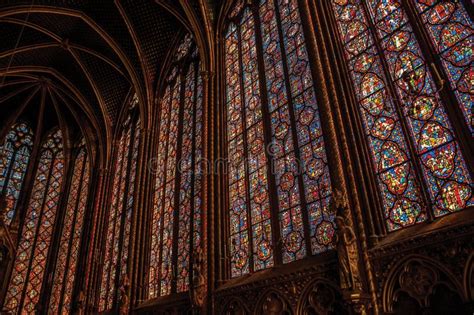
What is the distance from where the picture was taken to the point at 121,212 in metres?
16.2

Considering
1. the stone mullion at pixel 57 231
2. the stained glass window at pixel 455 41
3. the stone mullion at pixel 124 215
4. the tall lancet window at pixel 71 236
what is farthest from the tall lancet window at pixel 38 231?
the stained glass window at pixel 455 41

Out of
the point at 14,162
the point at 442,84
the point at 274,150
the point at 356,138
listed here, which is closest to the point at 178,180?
the point at 274,150

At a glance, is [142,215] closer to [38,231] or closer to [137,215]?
[137,215]

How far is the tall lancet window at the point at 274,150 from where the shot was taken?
838 cm

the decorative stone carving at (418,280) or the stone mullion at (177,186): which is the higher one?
the stone mullion at (177,186)

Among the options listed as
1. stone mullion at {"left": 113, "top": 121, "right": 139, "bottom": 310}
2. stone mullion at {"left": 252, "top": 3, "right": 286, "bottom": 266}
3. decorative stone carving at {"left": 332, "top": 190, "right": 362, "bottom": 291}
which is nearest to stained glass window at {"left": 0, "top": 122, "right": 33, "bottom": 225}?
stone mullion at {"left": 113, "top": 121, "right": 139, "bottom": 310}

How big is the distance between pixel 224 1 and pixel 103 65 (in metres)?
7.24

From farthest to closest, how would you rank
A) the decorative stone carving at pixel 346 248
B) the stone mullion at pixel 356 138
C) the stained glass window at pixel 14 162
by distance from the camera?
1. the stained glass window at pixel 14 162
2. the stone mullion at pixel 356 138
3. the decorative stone carving at pixel 346 248

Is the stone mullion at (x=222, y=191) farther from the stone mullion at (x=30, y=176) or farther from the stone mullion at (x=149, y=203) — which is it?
the stone mullion at (x=30, y=176)

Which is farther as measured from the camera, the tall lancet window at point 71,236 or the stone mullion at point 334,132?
the tall lancet window at point 71,236

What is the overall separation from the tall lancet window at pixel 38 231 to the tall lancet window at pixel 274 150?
44.1ft

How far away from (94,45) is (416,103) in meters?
14.8

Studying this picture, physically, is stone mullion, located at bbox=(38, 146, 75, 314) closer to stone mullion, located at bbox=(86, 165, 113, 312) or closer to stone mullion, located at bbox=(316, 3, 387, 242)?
stone mullion, located at bbox=(86, 165, 113, 312)

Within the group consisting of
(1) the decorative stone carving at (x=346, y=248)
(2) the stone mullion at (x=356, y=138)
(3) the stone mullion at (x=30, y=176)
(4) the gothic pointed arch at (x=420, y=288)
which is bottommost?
(4) the gothic pointed arch at (x=420, y=288)
